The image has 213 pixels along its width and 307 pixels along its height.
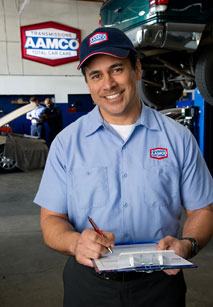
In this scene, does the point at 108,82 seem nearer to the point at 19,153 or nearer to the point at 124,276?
the point at 124,276

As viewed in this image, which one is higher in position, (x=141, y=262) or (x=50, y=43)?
(x=50, y=43)

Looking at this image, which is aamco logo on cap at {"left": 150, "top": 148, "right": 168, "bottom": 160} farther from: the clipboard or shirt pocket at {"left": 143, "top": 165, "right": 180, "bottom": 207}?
the clipboard

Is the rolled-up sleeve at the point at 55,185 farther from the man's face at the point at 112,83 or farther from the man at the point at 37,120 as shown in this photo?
the man at the point at 37,120

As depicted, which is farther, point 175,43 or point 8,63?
point 8,63

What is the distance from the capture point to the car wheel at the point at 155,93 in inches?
Result: 206

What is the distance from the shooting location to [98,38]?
1253 mm

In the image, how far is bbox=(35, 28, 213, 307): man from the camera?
1.21 meters

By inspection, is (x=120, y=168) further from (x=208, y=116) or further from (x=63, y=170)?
(x=208, y=116)

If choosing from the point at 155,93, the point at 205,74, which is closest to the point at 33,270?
the point at 205,74

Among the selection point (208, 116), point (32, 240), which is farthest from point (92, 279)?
point (208, 116)

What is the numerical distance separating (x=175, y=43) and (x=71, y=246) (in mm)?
3279

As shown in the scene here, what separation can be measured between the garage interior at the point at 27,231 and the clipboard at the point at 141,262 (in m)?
1.45

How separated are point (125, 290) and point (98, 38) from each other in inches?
38.6

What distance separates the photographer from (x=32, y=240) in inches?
130
